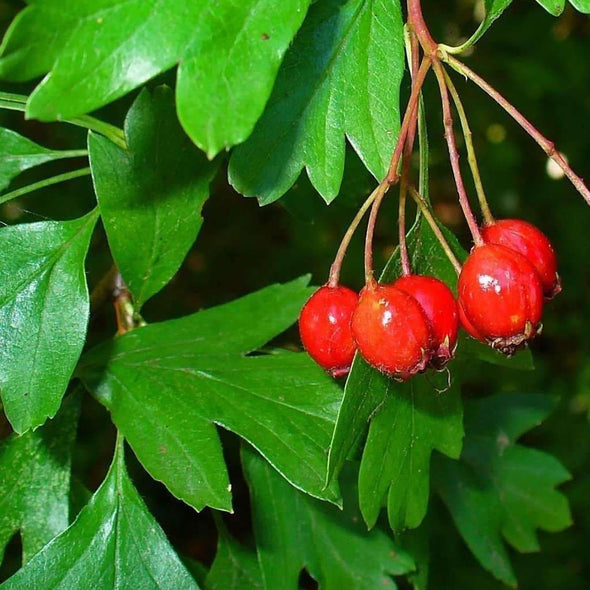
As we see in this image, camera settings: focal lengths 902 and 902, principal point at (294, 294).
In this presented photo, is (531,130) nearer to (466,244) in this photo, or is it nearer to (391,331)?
(391,331)

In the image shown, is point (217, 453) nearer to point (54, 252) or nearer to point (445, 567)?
point (54, 252)

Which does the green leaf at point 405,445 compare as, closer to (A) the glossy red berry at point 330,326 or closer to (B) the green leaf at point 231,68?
(A) the glossy red berry at point 330,326

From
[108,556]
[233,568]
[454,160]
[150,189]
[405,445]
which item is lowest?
[233,568]

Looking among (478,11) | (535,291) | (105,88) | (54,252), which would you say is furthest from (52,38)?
(478,11)

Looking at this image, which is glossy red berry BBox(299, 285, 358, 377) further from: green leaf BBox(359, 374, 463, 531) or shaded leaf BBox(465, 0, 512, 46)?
shaded leaf BBox(465, 0, 512, 46)

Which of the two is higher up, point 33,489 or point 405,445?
point 405,445

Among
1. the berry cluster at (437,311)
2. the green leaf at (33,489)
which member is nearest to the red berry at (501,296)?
the berry cluster at (437,311)

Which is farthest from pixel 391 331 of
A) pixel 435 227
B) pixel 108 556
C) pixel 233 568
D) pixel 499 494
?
pixel 499 494
